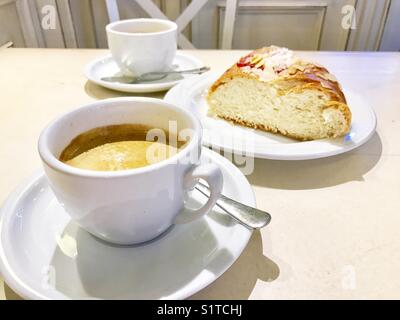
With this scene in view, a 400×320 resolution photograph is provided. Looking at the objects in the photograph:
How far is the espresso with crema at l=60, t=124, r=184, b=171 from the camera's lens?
0.46 meters

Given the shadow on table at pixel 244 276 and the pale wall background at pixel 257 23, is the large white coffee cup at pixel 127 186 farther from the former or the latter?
the pale wall background at pixel 257 23

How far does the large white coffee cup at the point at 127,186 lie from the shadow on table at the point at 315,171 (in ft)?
0.72

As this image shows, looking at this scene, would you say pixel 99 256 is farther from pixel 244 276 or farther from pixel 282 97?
pixel 282 97

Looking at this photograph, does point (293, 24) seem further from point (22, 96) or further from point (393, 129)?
point (22, 96)

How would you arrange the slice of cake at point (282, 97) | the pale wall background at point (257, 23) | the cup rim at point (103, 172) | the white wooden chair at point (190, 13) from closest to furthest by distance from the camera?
the cup rim at point (103, 172) → the slice of cake at point (282, 97) → the white wooden chair at point (190, 13) → the pale wall background at point (257, 23)

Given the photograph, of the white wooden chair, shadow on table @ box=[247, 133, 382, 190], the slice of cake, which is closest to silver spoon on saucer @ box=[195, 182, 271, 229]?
shadow on table @ box=[247, 133, 382, 190]

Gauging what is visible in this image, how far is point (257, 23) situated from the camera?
2029mm

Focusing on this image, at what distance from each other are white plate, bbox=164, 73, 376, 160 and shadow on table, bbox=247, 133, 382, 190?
41 millimetres

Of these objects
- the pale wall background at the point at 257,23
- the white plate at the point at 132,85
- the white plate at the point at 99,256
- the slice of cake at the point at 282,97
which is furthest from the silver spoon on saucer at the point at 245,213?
the pale wall background at the point at 257,23

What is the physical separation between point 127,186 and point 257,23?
1.89 meters

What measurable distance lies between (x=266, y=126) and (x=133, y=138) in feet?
1.25

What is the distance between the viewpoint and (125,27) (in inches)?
41.7

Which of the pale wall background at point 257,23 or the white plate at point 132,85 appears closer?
the white plate at point 132,85

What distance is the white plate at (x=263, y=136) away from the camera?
635 mm
